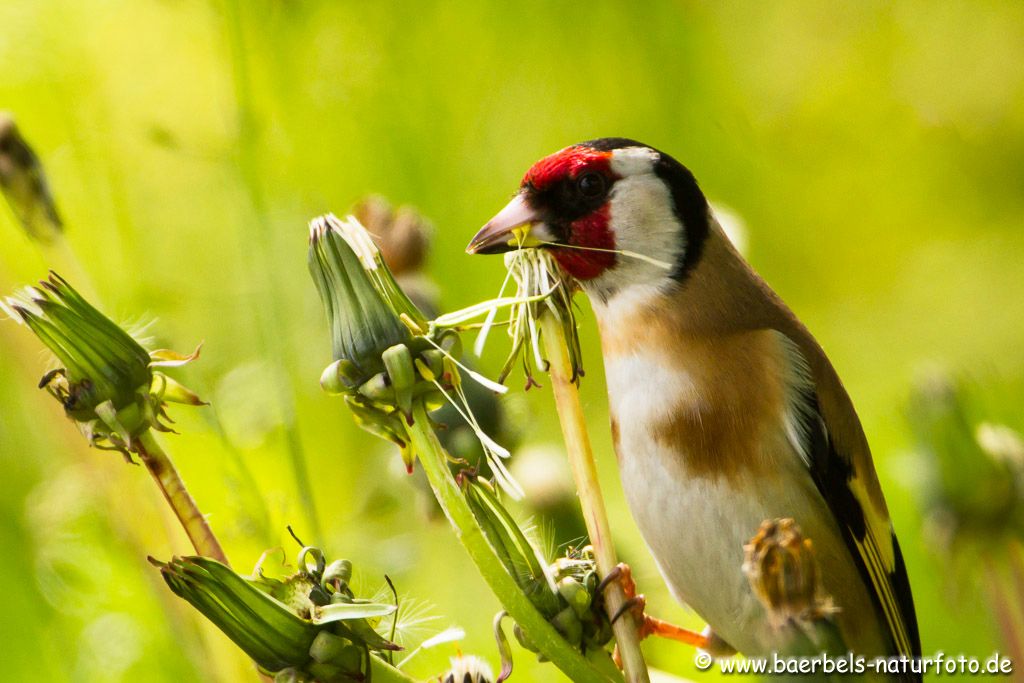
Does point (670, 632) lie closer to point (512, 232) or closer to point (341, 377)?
point (512, 232)

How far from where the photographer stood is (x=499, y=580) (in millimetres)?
556

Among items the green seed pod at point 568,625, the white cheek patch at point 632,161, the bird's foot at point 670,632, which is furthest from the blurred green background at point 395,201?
the green seed pod at point 568,625

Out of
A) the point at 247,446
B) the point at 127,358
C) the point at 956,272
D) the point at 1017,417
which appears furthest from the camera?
the point at 956,272

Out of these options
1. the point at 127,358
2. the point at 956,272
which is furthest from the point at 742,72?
the point at 127,358

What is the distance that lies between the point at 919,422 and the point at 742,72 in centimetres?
145

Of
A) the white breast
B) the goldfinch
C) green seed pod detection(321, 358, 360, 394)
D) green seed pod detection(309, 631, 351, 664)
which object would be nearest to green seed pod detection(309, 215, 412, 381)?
green seed pod detection(321, 358, 360, 394)

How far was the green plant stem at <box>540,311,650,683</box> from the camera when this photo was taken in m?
0.58

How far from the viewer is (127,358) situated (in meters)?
0.58

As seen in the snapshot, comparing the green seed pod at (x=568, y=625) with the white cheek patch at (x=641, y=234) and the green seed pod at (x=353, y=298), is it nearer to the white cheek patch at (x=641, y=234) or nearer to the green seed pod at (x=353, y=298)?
the green seed pod at (x=353, y=298)

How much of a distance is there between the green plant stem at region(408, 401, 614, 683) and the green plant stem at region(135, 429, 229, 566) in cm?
11

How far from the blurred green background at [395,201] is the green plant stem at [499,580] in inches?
8.0

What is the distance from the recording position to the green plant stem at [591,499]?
0.58 meters

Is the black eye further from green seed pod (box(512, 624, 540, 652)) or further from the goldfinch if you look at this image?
green seed pod (box(512, 624, 540, 652))

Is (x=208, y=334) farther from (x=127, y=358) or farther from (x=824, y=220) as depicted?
(x=824, y=220)
